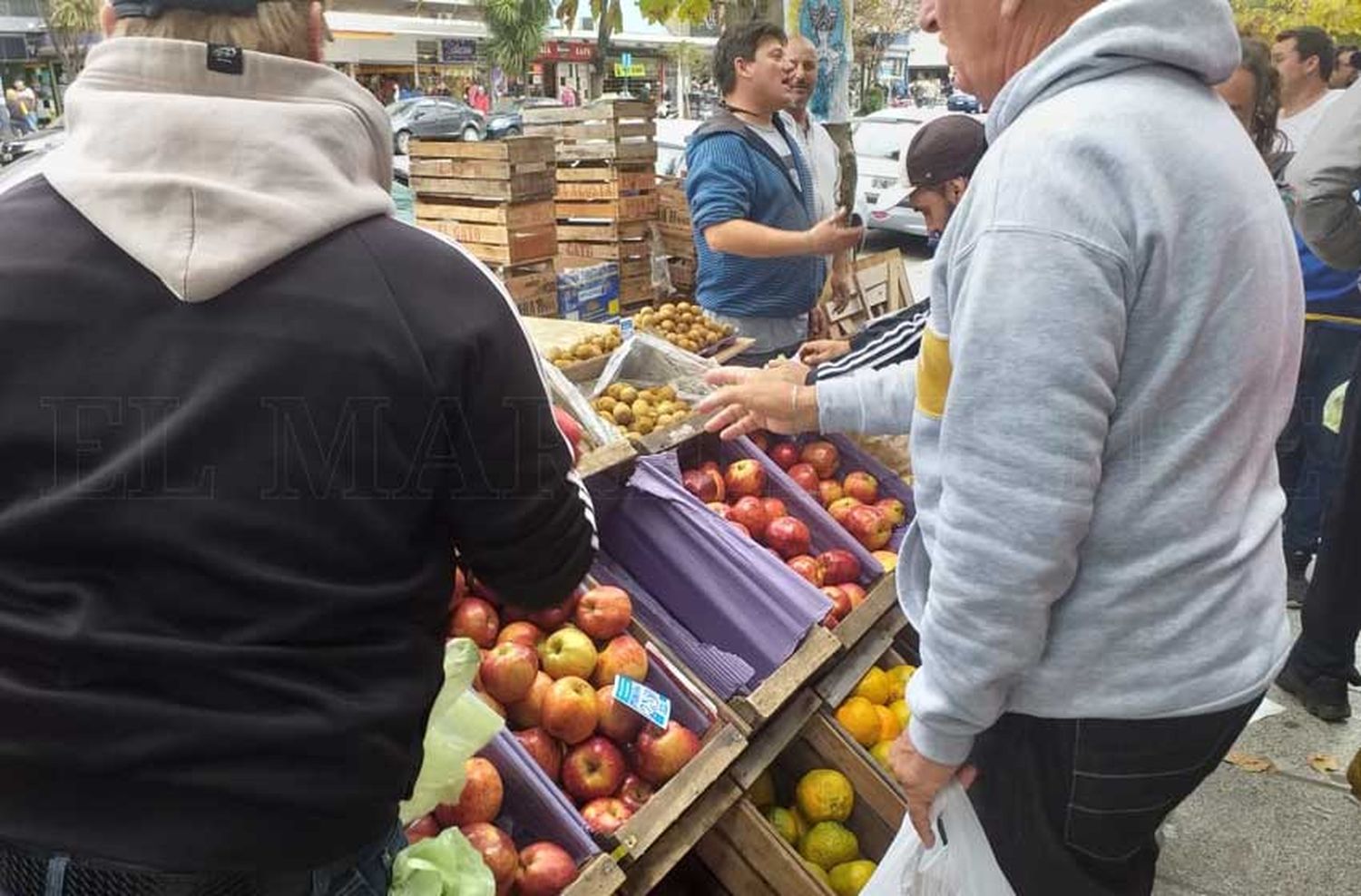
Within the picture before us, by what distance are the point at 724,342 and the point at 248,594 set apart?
10.2ft

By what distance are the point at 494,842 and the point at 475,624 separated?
56 centimetres

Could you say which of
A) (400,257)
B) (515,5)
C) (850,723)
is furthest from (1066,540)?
(515,5)

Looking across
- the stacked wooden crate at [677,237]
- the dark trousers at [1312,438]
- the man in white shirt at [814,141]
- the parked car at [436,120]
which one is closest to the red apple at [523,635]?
the man in white shirt at [814,141]

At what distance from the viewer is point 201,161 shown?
1078 millimetres

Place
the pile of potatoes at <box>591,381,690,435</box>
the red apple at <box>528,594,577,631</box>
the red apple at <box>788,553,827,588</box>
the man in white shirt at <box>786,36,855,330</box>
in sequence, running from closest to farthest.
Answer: the red apple at <box>528,594,577,631</box> < the red apple at <box>788,553,827,588</box> < the pile of potatoes at <box>591,381,690,435</box> < the man in white shirt at <box>786,36,855,330</box>

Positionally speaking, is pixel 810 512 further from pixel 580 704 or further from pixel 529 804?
pixel 529 804

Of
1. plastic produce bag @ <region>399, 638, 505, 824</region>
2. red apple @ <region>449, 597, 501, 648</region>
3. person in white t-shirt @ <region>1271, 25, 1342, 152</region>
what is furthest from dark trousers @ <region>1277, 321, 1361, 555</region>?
plastic produce bag @ <region>399, 638, 505, 824</region>

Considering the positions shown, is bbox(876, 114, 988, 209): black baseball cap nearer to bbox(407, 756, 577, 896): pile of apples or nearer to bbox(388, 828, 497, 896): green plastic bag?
bbox(407, 756, 577, 896): pile of apples

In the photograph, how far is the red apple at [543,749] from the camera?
212 centimetres

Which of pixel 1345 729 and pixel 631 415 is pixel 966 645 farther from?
pixel 1345 729

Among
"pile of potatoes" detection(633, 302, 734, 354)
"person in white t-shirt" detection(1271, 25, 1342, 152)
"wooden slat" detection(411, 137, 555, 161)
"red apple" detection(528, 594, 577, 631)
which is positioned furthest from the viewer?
"wooden slat" detection(411, 137, 555, 161)

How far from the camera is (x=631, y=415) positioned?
3.41 meters

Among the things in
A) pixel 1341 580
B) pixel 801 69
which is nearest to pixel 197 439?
pixel 801 69

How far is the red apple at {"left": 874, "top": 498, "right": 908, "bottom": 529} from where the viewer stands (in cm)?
326
